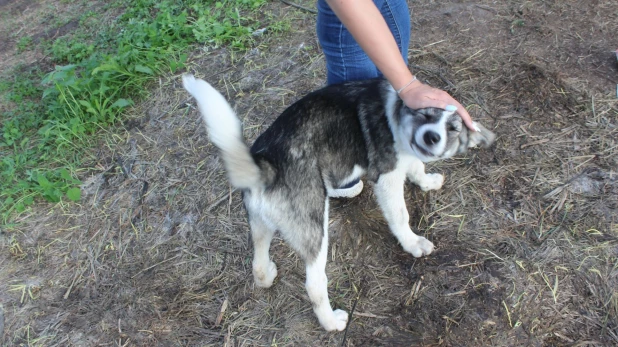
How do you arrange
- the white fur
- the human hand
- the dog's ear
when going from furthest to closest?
the white fur, the dog's ear, the human hand

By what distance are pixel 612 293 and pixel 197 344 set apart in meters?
2.39

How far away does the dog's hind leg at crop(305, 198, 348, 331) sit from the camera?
7.48 feet

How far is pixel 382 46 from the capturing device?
1919 mm

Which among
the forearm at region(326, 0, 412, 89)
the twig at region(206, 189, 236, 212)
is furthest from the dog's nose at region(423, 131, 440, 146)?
the twig at region(206, 189, 236, 212)

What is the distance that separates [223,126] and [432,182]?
1667 millimetres

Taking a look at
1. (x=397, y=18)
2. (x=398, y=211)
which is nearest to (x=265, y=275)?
(x=398, y=211)

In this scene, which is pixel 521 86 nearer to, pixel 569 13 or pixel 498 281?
pixel 569 13

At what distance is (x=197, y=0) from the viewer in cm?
480

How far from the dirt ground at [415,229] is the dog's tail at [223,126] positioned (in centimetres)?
109

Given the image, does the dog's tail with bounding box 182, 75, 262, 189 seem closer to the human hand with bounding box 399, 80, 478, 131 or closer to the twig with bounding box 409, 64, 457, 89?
the human hand with bounding box 399, 80, 478, 131

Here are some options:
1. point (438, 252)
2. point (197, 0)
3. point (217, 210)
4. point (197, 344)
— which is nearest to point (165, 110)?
point (217, 210)

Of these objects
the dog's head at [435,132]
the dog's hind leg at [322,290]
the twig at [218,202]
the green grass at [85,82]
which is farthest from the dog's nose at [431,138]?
the green grass at [85,82]

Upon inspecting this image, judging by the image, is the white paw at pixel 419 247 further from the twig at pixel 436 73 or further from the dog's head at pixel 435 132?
the twig at pixel 436 73

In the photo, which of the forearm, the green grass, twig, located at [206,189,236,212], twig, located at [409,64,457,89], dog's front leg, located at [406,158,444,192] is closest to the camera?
the forearm
